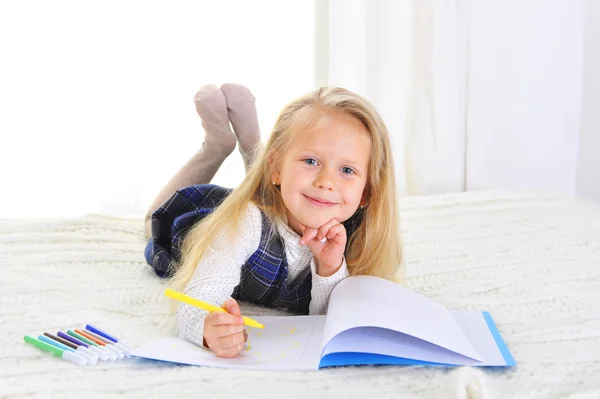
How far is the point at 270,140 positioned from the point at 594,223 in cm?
83

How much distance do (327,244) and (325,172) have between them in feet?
0.38

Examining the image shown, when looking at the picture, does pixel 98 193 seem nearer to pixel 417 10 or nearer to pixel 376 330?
pixel 417 10

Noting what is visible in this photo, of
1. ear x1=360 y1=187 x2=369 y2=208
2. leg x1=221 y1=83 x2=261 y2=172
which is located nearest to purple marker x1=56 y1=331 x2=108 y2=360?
ear x1=360 y1=187 x2=369 y2=208

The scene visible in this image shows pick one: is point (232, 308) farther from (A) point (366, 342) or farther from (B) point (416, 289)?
(B) point (416, 289)

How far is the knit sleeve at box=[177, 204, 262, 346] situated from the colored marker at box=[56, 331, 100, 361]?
122mm

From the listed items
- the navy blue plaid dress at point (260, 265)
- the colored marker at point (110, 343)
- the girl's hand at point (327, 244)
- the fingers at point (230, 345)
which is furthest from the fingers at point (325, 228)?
the colored marker at point (110, 343)

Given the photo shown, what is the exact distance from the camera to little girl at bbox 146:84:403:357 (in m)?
1.13

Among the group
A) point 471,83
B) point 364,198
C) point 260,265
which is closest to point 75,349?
point 260,265

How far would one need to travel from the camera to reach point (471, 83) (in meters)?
2.43

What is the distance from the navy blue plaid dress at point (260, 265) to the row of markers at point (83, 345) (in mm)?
256

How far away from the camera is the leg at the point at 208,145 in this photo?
5.51 ft

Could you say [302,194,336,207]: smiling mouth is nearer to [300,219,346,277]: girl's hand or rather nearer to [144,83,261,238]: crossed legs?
[300,219,346,277]: girl's hand

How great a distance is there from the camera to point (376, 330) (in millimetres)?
1023

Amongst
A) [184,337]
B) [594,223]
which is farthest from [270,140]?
[594,223]
